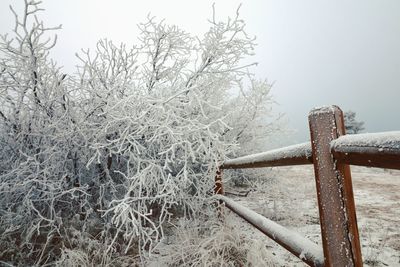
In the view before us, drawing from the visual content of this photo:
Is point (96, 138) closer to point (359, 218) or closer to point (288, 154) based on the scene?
point (288, 154)

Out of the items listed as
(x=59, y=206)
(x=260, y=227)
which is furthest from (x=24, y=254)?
(x=260, y=227)

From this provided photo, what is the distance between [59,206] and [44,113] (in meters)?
1.16

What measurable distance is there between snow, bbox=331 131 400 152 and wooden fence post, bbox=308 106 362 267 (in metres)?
0.06

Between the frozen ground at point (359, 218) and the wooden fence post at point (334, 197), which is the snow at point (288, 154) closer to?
the wooden fence post at point (334, 197)

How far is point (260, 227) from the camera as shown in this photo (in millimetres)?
1956

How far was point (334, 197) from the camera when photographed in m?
1.15

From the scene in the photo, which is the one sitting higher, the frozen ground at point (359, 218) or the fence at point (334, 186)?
the fence at point (334, 186)

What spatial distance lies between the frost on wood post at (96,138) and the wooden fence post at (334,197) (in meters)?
1.63

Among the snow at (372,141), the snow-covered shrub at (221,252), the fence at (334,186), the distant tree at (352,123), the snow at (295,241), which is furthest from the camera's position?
the distant tree at (352,123)

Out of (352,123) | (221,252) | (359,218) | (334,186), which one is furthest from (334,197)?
(352,123)

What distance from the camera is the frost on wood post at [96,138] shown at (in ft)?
9.82

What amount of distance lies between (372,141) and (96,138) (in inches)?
107

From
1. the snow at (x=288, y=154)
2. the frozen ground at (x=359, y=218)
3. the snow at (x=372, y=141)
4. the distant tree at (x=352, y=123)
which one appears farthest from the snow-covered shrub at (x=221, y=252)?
the distant tree at (x=352, y=123)

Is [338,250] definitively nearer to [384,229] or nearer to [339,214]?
[339,214]
